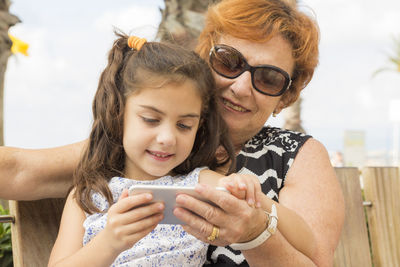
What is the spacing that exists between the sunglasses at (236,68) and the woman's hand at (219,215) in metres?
1.01

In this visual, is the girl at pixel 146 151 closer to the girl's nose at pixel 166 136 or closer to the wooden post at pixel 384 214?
the girl's nose at pixel 166 136

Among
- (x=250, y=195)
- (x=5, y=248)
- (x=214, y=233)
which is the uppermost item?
(x=250, y=195)

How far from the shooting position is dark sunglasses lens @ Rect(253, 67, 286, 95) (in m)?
2.90

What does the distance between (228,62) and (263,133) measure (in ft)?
1.70

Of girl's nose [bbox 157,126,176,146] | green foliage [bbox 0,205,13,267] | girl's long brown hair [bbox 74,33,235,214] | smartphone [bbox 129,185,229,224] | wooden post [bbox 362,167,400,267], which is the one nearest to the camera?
smartphone [bbox 129,185,229,224]

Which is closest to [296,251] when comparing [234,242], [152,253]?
[234,242]

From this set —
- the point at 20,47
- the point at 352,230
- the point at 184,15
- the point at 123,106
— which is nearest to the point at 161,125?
the point at 123,106

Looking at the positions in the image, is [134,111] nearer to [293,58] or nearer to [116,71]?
[116,71]

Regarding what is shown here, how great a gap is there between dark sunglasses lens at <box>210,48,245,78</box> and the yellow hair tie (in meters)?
0.43

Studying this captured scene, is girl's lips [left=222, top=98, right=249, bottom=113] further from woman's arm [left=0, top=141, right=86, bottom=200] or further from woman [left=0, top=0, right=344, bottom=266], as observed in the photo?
woman's arm [left=0, top=141, right=86, bottom=200]

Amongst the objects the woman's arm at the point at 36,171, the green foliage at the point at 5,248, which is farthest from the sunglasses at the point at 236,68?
the green foliage at the point at 5,248

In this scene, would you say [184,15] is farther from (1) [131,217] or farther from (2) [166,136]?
(1) [131,217]

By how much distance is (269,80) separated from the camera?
2.94 m

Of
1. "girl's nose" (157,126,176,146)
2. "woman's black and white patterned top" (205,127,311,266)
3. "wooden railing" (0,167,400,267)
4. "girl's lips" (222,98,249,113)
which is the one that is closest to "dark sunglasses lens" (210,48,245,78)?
"girl's lips" (222,98,249,113)
